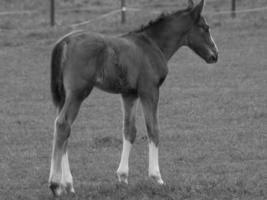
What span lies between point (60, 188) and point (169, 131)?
4344 millimetres

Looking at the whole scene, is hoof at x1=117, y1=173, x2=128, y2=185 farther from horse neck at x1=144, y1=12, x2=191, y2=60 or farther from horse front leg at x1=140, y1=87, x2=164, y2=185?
horse neck at x1=144, y1=12, x2=191, y2=60

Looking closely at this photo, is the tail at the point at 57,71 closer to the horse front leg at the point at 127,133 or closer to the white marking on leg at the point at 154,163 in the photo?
the horse front leg at the point at 127,133

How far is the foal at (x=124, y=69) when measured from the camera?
7.94m

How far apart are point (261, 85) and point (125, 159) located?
7.95 metres

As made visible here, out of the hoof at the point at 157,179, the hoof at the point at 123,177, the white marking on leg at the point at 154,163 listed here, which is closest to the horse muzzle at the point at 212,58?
the white marking on leg at the point at 154,163

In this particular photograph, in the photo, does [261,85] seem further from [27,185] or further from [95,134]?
[27,185]

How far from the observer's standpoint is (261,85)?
53.0 ft

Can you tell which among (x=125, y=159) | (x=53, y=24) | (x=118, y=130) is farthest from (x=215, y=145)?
(x=53, y=24)

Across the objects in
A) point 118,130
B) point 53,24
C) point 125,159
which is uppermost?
point 125,159

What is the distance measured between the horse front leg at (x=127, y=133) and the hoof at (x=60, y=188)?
780 mm

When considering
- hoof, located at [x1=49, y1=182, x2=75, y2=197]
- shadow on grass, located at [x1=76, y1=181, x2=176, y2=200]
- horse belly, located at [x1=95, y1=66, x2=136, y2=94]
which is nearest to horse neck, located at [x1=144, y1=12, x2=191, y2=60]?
horse belly, located at [x1=95, y1=66, x2=136, y2=94]

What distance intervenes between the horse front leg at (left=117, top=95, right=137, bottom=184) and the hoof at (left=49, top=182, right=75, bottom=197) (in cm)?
78

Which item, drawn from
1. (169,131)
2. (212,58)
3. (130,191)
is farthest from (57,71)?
(169,131)

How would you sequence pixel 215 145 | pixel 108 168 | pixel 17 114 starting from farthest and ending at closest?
pixel 17 114, pixel 215 145, pixel 108 168
